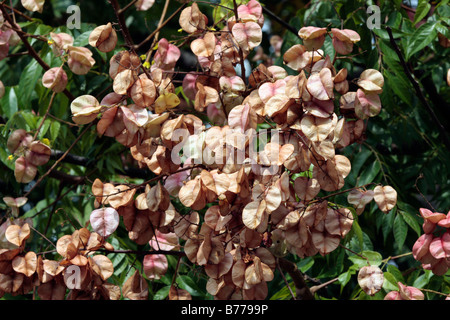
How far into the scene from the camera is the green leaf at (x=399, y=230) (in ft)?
6.76

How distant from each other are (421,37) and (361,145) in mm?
423

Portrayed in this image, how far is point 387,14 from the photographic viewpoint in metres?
2.31

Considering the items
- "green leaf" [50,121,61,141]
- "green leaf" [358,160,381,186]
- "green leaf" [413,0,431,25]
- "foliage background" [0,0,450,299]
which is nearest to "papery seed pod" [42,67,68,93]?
"foliage background" [0,0,450,299]

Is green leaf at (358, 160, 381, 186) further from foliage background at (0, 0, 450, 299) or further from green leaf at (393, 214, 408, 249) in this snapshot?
green leaf at (393, 214, 408, 249)

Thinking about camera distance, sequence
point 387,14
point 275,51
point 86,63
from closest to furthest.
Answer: point 86,63 < point 387,14 < point 275,51

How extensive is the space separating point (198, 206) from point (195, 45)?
42 centimetres

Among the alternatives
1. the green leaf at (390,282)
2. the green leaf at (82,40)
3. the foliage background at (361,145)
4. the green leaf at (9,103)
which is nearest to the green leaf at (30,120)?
the foliage background at (361,145)

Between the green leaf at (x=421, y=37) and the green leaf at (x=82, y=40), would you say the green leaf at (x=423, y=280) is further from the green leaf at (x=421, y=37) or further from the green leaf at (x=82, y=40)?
the green leaf at (x=82, y=40)

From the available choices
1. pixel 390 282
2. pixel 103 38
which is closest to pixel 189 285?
pixel 390 282

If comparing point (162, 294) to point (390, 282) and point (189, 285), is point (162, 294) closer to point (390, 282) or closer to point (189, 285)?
point (189, 285)

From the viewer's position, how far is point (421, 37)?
81.2 inches

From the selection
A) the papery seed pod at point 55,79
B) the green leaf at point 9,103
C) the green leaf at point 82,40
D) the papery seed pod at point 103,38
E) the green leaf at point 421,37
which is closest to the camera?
the papery seed pod at point 103,38
